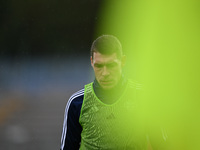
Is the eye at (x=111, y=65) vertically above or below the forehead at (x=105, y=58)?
below

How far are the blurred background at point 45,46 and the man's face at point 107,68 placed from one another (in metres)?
9.26

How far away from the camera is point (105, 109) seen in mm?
2395

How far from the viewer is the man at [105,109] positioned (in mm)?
2286

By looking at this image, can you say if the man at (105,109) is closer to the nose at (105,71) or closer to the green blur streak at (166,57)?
the nose at (105,71)

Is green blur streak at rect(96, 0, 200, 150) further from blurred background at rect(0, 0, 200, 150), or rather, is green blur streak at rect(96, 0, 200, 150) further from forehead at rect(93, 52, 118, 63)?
forehead at rect(93, 52, 118, 63)

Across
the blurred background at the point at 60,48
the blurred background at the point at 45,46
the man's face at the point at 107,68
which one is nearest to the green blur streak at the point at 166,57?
the blurred background at the point at 60,48

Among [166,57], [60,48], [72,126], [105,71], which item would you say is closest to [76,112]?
[72,126]

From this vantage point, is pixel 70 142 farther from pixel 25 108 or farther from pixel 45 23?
pixel 45 23

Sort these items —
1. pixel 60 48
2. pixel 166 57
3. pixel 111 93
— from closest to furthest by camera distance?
1. pixel 111 93
2. pixel 166 57
3. pixel 60 48

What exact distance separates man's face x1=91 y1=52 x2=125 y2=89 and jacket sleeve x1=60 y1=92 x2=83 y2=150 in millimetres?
299

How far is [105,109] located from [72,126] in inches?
12.8

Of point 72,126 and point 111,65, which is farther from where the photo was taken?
point 72,126

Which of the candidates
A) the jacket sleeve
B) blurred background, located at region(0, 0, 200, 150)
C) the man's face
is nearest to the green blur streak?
blurred background, located at region(0, 0, 200, 150)

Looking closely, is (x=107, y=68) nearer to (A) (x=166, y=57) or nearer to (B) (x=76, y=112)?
(B) (x=76, y=112)
